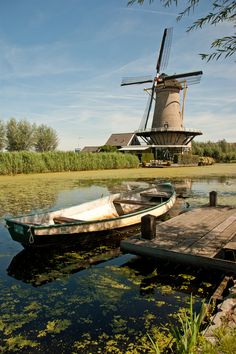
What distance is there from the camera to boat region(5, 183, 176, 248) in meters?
5.95

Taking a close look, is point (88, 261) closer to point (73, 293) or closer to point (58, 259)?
point (58, 259)

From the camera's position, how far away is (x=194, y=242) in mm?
5984

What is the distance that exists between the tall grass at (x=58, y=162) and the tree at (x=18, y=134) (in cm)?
2594

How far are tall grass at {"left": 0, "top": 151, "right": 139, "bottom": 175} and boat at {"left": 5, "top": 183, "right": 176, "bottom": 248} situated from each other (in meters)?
17.9

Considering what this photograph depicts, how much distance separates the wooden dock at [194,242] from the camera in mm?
5090

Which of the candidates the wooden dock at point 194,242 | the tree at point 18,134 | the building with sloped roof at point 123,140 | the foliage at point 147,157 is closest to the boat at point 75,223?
the wooden dock at point 194,242

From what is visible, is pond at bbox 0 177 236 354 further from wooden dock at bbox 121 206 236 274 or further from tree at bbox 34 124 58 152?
tree at bbox 34 124 58 152

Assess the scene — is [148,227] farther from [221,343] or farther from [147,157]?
[147,157]

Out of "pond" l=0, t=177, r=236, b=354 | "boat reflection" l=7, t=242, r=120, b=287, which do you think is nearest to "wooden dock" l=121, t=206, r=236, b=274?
"pond" l=0, t=177, r=236, b=354

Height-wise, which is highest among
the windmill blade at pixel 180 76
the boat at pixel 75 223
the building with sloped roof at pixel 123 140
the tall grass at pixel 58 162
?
the windmill blade at pixel 180 76

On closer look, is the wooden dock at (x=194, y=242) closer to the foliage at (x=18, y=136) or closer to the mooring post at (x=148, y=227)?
the mooring post at (x=148, y=227)

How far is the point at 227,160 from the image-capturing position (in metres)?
65.2

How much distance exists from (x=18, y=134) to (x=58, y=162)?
92.9ft

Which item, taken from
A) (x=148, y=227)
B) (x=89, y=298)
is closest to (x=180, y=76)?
(x=148, y=227)
